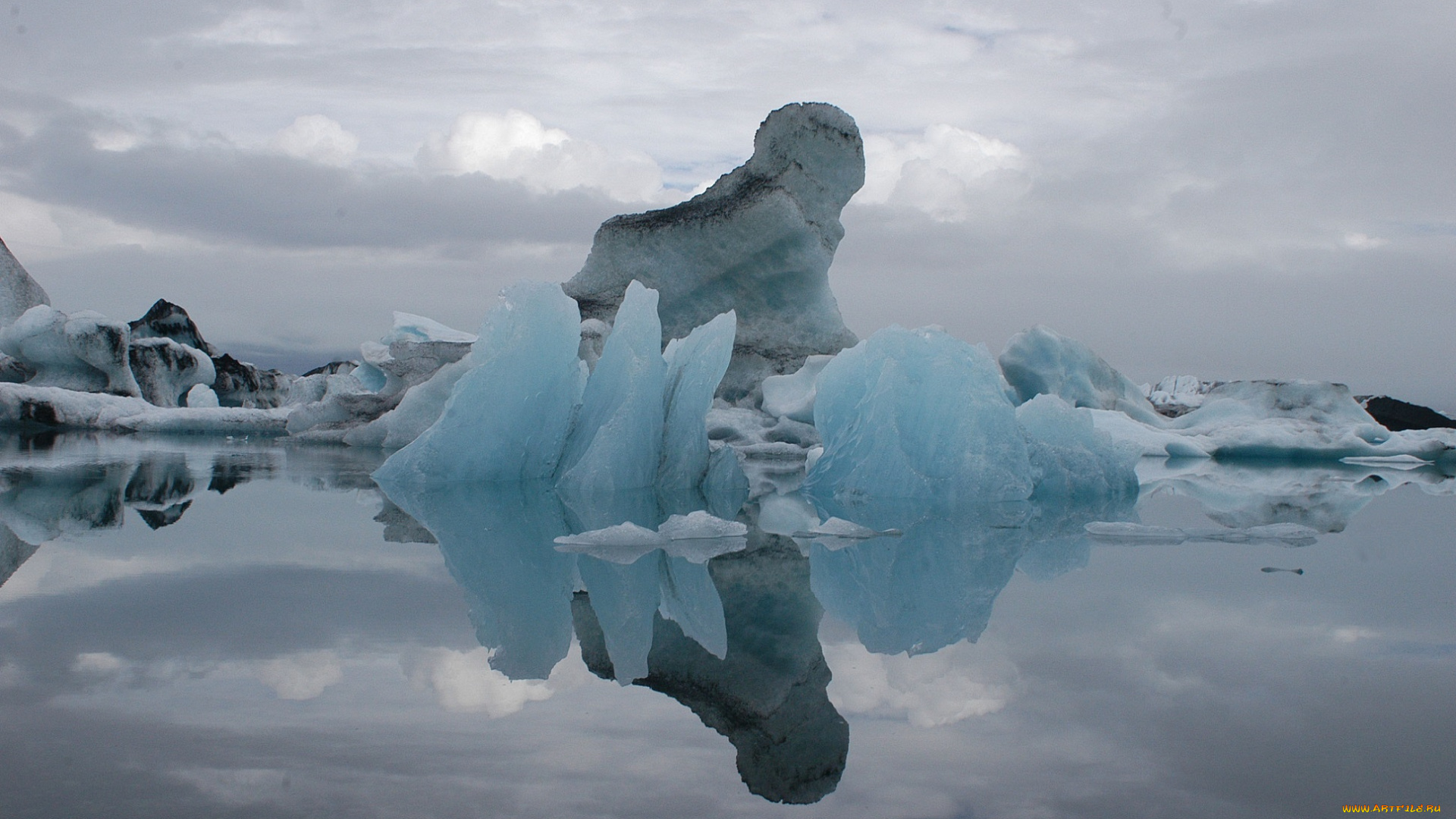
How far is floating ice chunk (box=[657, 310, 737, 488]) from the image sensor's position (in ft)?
22.6

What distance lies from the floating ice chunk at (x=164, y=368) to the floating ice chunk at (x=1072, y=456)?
648 inches

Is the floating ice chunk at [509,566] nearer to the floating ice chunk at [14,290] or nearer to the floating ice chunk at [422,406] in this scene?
the floating ice chunk at [422,406]

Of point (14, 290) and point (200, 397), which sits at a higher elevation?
point (14, 290)

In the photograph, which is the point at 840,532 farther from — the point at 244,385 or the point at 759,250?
the point at 244,385

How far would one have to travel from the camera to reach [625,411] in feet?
21.0

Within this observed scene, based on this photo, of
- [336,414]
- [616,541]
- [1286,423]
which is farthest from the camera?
[1286,423]

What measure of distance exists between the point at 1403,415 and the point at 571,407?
23260 mm

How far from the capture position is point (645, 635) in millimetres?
2438

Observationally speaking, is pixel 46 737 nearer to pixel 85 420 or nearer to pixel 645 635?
pixel 645 635

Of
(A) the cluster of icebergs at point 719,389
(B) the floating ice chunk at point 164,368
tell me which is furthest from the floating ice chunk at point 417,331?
(B) the floating ice chunk at point 164,368

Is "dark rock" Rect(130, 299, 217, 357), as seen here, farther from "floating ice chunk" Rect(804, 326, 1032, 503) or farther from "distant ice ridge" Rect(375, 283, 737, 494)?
"floating ice chunk" Rect(804, 326, 1032, 503)

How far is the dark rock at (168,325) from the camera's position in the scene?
22.6 meters

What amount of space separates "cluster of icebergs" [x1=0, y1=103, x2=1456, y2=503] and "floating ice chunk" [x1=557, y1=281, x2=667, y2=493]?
0.7 inches

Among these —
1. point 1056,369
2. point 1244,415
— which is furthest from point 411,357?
point 1244,415
